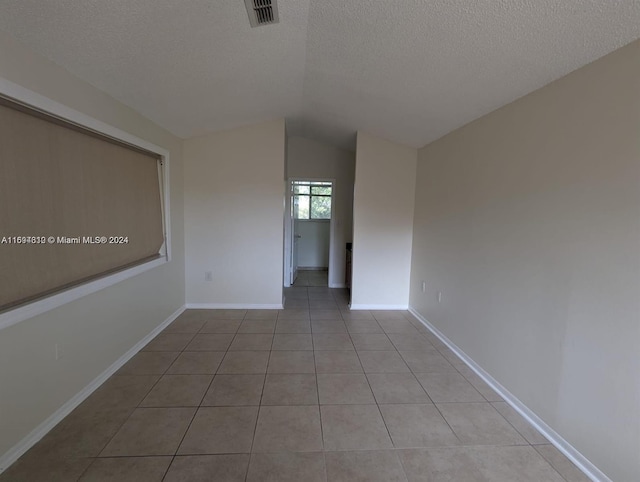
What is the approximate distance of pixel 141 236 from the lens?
291cm

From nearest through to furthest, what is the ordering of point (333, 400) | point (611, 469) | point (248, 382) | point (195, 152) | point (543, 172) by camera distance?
point (611, 469) → point (543, 172) → point (333, 400) → point (248, 382) → point (195, 152)

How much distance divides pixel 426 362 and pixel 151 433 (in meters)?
2.20

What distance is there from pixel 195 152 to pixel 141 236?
1.47 m

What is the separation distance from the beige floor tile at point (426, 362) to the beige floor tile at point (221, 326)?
185 centimetres

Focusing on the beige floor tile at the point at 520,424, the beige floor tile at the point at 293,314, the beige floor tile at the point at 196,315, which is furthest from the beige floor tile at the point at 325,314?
the beige floor tile at the point at 520,424

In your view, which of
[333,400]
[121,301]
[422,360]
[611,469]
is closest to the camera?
[611,469]

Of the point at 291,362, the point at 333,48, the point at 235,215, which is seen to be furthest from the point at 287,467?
the point at 235,215

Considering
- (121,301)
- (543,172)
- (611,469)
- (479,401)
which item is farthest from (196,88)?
(611,469)

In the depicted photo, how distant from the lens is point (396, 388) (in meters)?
2.35

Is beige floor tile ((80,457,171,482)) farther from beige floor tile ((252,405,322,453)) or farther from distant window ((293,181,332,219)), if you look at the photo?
distant window ((293,181,332,219))

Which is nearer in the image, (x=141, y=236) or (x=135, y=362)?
(x=135, y=362)

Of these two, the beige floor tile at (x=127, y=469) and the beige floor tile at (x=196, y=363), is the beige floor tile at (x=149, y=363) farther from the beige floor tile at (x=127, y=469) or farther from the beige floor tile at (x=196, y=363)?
the beige floor tile at (x=127, y=469)

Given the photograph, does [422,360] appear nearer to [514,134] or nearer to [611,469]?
[611,469]

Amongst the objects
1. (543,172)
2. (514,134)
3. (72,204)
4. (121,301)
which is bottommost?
(121,301)
